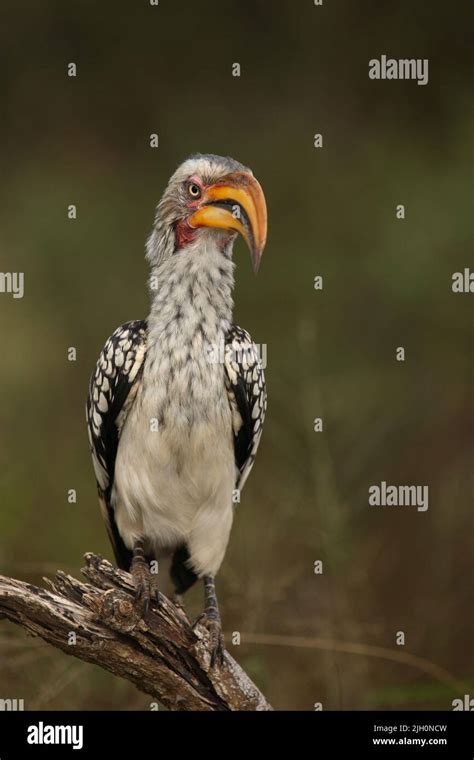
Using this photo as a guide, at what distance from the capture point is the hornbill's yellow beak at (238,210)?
378 cm

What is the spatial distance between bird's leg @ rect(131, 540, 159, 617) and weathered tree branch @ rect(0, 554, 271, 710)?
1.2 inches

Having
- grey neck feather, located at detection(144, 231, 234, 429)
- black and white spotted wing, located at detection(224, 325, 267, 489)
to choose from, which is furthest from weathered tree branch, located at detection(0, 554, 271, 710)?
black and white spotted wing, located at detection(224, 325, 267, 489)

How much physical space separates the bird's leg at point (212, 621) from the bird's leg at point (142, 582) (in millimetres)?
208

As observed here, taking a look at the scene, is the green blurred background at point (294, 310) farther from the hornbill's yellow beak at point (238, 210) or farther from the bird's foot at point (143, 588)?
the hornbill's yellow beak at point (238, 210)

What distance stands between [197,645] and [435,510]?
9.94ft

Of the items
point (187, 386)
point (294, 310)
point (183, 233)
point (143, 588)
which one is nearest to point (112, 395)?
point (187, 386)

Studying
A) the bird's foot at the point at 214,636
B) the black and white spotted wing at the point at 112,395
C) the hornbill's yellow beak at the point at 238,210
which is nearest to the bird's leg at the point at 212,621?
the bird's foot at the point at 214,636

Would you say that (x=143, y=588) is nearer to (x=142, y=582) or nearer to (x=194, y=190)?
(x=142, y=582)

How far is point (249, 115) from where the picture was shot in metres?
8.03

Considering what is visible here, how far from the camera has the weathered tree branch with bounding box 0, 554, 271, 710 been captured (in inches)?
137

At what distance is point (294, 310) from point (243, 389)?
2964mm
